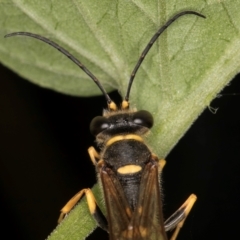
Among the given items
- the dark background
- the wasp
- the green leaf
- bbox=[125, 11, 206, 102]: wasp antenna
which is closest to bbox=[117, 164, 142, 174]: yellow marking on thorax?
the wasp

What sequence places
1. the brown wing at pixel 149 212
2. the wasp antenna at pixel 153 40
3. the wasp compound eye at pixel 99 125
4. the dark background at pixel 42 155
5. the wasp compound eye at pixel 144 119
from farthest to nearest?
the dark background at pixel 42 155
the wasp compound eye at pixel 99 125
the wasp compound eye at pixel 144 119
the wasp antenna at pixel 153 40
the brown wing at pixel 149 212

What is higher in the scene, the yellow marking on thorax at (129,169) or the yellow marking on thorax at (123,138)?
the yellow marking on thorax at (123,138)

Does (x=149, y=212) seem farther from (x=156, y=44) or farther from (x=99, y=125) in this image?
(x=156, y=44)

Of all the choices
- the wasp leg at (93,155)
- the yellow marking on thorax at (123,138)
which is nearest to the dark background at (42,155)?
the wasp leg at (93,155)

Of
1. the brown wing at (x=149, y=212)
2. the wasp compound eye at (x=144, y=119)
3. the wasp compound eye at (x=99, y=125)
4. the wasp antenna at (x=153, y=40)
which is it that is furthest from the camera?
the wasp compound eye at (x=99, y=125)

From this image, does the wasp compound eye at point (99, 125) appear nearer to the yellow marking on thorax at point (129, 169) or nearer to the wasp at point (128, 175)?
the wasp at point (128, 175)

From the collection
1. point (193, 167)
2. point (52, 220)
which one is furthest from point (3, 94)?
point (193, 167)

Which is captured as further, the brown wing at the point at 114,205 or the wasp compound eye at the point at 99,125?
the wasp compound eye at the point at 99,125
